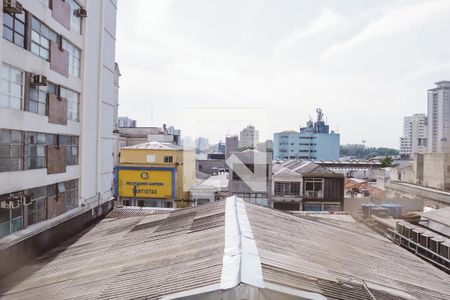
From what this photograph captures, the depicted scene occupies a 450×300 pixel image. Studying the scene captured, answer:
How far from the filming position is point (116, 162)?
2862 centimetres

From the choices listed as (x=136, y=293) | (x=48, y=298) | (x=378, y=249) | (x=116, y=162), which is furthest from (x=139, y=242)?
(x=116, y=162)

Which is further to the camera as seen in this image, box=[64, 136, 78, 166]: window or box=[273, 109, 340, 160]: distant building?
box=[273, 109, 340, 160]: distant building

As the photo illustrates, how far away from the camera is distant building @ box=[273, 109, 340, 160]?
83.1m

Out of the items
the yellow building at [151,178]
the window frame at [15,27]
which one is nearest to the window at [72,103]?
the window frame at [15,27]

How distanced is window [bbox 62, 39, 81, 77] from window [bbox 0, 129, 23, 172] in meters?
3.80

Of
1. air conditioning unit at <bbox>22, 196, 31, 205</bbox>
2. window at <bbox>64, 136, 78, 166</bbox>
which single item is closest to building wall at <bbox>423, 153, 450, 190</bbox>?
window at <bbox>64, 136, 78, 166</bbox>

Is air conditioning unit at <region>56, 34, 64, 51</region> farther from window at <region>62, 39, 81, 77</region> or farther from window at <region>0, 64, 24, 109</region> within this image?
window at <region>0, 64, 24, 109</region>

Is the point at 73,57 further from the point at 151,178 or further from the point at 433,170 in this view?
the point at 433,170

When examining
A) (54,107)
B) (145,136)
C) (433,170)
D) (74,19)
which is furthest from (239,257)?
(145,136)

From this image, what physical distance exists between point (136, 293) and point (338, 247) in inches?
195

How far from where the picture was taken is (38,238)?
9.55 metres

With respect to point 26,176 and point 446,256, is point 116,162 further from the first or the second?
point 446,256

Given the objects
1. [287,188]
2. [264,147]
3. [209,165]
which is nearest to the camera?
[287,188]

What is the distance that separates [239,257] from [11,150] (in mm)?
6799
